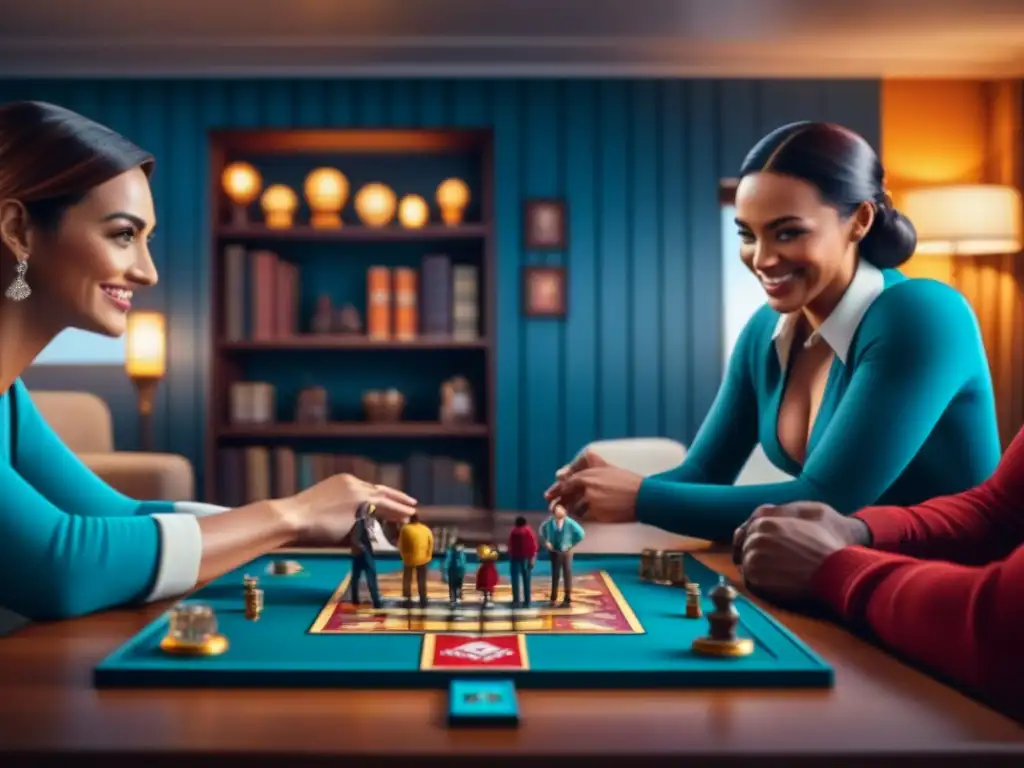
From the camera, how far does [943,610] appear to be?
0.88 m

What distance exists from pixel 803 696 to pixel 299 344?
→ 421 cm

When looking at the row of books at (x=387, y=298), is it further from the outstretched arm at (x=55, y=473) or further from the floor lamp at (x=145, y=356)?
the outstretched arm at (x=55, y=473)

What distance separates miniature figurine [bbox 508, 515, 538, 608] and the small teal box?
283 millimetres

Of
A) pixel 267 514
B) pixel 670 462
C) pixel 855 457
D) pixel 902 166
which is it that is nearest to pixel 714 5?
pixel 902 166

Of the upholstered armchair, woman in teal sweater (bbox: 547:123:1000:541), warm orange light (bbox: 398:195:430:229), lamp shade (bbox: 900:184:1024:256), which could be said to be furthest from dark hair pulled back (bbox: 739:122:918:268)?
warm orange light (bbox: 398:195:430:229)

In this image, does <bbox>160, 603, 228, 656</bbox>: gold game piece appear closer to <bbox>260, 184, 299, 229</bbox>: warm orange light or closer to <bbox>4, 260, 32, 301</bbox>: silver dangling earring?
<bbox>4, 260, 32, 301</bbox>: silver dangling earring

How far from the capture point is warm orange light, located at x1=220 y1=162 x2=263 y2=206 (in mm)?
4969

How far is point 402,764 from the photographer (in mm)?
678

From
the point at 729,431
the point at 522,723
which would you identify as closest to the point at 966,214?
the point at 729,431

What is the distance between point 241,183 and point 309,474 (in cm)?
139

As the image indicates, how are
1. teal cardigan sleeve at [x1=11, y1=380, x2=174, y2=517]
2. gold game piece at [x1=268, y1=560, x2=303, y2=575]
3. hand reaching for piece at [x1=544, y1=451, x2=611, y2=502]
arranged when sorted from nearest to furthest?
gold game piece at [x1=268, y1=560, x2=303, y2=575] → teal cardigan sleeve at [x1=11, y1=380, x2=174, y2=517] → hand reaching for piece at [x1=544, y1=451, x2=611, y2=502]

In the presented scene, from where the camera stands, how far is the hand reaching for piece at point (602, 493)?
1.55 meters

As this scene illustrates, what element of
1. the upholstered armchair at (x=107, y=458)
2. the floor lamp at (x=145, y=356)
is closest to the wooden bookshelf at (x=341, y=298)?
the floor lamp at (x=145, y=356)

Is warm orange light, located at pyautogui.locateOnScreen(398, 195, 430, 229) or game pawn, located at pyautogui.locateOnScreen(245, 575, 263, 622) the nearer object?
game pawn, located at pyautogui.locateOnScreen(245, 575, 263, 622)
